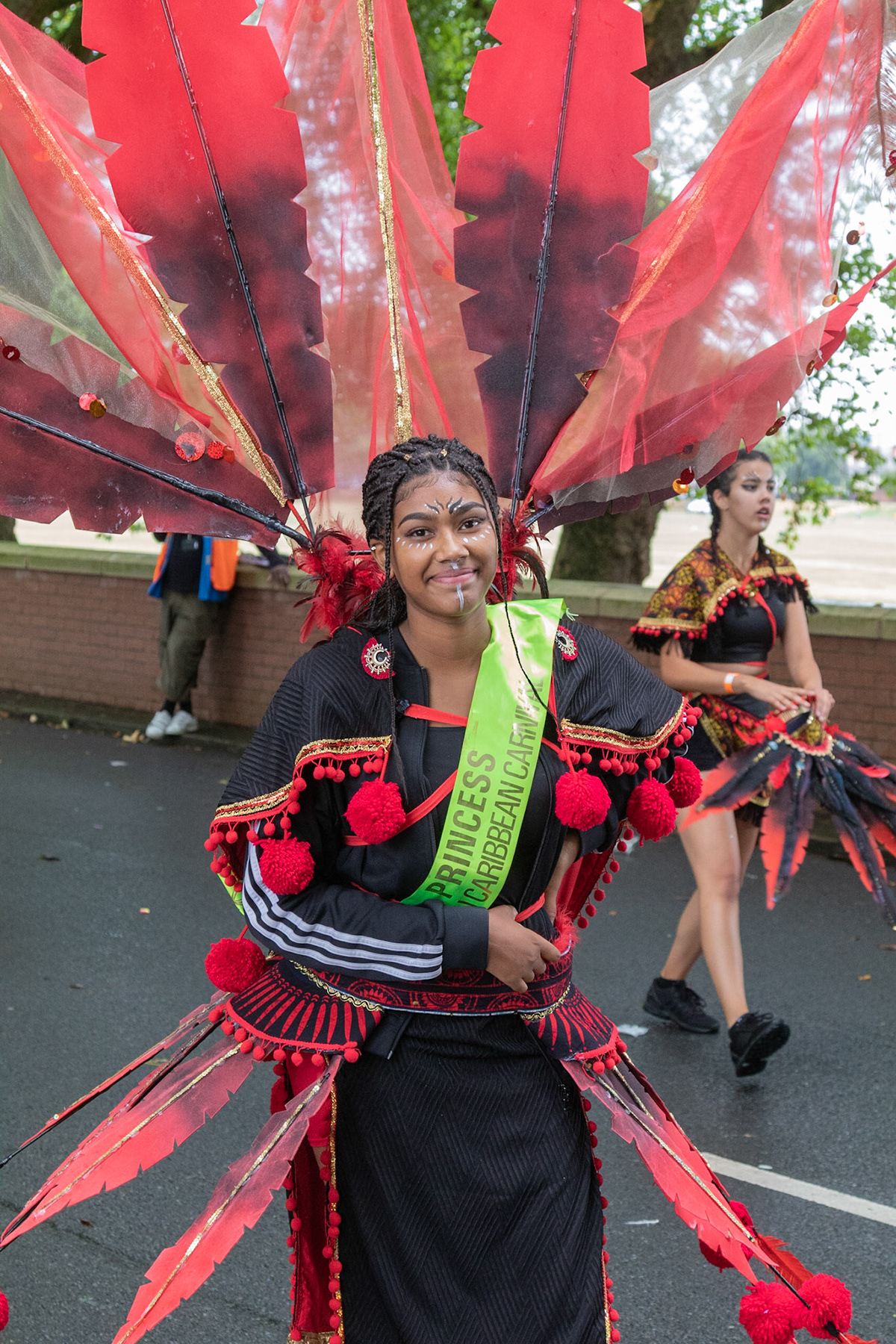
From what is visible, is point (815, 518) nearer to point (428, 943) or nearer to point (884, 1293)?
point (884, 1293)

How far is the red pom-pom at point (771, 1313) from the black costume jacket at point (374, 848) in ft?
1.54

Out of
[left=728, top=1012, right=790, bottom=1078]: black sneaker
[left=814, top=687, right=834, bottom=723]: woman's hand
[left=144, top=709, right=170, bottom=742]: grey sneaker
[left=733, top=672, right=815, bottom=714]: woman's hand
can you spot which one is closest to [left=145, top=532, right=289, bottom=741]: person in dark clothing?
[left=144, top=709, right=170, bottom=742]: grey sneaker

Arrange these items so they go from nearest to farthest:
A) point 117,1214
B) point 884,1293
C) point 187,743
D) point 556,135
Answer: point 556,135 → point 884,1293 → point 117,1214 → point 187,743

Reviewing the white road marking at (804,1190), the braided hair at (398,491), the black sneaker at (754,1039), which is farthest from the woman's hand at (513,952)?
the black sneaker at (754,1039)

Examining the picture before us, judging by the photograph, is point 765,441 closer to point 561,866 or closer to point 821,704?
point 821,704

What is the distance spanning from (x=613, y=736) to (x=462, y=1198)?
796 mm

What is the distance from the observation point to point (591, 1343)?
2.26m

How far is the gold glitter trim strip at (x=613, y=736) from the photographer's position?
2.31m

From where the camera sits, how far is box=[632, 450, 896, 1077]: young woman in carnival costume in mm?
4438

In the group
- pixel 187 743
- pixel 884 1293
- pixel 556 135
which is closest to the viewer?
pixel 556 135

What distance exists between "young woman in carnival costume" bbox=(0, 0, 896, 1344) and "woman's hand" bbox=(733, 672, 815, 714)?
7.38 ft

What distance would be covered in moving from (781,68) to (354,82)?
775 mm

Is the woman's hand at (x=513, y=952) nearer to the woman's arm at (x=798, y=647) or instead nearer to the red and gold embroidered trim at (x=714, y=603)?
the red and gold embroidered trim at (x=714, y=603)

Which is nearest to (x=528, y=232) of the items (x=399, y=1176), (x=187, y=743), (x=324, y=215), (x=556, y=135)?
(x=556, y=135)
